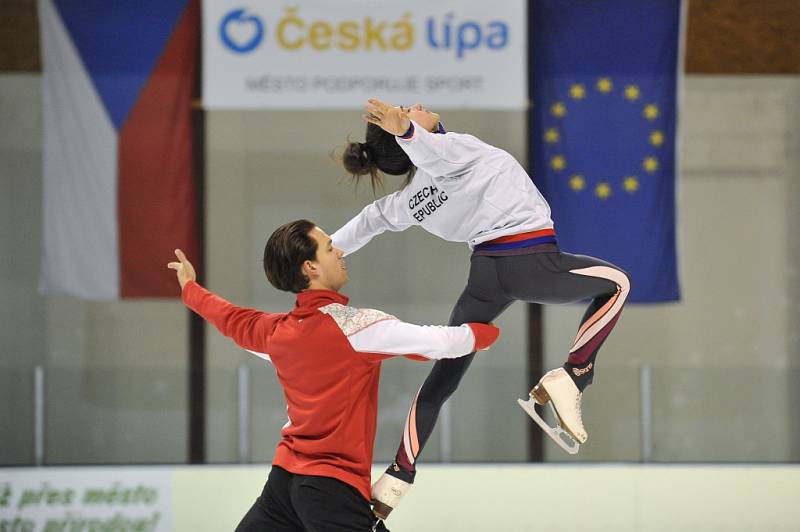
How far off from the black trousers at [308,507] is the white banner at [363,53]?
416 centimetres

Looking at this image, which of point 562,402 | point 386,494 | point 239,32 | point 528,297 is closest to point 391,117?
point 528,297

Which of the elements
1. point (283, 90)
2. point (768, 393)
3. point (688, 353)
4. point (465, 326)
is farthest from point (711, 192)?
point (465, 326)

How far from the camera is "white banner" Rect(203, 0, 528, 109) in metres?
6.64

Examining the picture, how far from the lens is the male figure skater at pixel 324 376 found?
9.05 ft

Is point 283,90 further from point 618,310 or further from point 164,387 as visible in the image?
point 618,310

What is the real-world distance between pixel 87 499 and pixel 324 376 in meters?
3.30

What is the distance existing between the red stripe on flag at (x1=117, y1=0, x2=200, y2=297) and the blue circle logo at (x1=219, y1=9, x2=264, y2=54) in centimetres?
30

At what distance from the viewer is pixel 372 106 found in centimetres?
289

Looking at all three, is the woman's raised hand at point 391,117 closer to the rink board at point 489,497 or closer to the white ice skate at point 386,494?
the white ice skate at point 386,494

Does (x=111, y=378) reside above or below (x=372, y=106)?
below

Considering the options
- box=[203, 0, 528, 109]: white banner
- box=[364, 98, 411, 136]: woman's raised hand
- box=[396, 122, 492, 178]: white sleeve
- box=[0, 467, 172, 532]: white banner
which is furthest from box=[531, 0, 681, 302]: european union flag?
box=[364, 98, 411, 136]: woman's raised hand

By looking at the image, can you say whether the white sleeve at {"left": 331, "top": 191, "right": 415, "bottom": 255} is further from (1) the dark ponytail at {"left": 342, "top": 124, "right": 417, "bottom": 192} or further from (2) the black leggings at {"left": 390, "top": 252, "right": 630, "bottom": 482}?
(2) the black leggings at {"left": 390, "top": 252, "right": 630, "bottom": 482}

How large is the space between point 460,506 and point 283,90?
112 inches

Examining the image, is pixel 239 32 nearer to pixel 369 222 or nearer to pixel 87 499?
pixel 87 499
